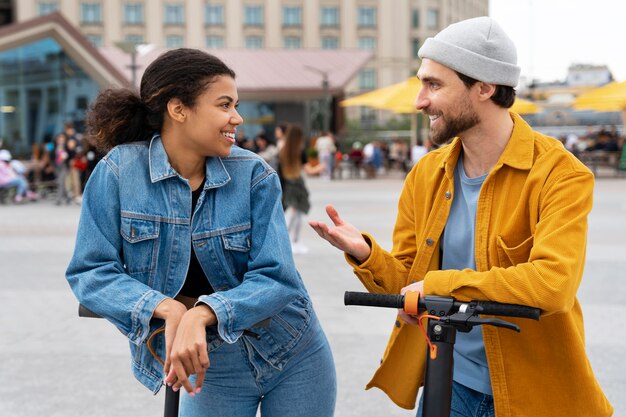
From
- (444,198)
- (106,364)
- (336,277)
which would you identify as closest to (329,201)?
(336,277)

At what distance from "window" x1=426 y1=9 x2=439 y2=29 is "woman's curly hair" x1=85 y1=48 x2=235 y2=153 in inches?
3711

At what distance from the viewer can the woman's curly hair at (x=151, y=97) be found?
8.03 feet

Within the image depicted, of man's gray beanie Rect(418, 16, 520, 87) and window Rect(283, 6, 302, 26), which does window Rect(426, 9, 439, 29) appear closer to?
window Rect(283, 6, 302, 26)

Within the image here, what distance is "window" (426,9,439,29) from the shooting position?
94.5 m

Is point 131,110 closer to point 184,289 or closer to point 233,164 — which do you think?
point 233,164

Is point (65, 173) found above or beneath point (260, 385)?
beneath

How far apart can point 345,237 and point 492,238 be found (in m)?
0.40

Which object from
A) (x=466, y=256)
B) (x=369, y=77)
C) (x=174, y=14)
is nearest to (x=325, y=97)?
A: (x=466, y=256)

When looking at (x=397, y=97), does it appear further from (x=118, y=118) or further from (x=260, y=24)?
(x=260, y=24)

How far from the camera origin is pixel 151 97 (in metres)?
2.51

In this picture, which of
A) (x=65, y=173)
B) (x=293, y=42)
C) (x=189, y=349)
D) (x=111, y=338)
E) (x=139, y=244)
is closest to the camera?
(x=189, y=349)

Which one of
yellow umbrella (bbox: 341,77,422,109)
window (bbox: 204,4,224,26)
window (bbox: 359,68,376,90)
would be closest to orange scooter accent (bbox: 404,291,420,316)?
yellow umbrella (bbox: 341,77,422,109)

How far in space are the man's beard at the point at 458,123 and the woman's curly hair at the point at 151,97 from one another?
599mm

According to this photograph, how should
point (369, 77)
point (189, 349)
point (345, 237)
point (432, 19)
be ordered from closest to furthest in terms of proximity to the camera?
point (189, 349) < point (345, 237) < point (369, 77) < point (432, 19)
